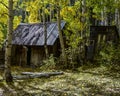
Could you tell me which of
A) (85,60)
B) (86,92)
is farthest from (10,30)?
(85,60)

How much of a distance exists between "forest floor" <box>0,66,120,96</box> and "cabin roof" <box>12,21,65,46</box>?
7.83m

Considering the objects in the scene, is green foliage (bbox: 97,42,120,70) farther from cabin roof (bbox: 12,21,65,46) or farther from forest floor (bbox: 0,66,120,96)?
cabin roof (bbox: 12,21,65,46)

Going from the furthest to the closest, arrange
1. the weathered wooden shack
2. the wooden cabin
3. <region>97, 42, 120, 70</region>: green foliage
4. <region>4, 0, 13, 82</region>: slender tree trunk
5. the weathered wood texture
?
the weathered wood texture → the weathered wooden shack → the wooden cabin → <region>97, 42, 120, 70</region>: green foliage → <region>4, 0, 13, 82</region>: slender tree trunk

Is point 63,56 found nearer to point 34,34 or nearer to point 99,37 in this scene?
point 99,37

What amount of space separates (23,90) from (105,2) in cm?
1383

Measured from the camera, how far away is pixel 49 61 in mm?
21078

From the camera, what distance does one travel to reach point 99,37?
2173 centimetres

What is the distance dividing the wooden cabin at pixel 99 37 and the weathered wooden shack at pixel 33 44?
10.9 ft

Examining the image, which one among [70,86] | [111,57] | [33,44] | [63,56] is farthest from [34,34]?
[70,86]

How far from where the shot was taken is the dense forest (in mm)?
13062

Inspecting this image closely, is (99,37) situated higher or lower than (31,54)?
higher

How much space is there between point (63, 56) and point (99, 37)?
4.05 m

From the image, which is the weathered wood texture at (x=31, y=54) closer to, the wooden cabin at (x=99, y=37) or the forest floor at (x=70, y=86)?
the wooden cabin at (x=99, y=37)

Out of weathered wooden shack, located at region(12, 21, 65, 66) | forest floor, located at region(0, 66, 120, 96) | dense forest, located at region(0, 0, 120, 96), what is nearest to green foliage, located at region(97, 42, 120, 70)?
dense forest, located at region(0, 0, 120, 96)
